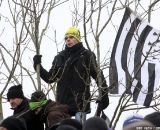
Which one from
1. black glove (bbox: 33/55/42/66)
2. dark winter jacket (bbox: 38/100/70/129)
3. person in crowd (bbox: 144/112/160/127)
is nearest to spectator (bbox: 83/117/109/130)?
person in crowd (bbox: 144/112/160/127)

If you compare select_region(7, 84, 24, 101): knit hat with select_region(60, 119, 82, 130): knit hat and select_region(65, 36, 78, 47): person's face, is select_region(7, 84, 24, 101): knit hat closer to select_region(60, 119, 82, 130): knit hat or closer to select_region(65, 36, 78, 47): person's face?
select_region(65, 36, 78, 47): person's face

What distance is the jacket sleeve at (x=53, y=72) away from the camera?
5.87 meters

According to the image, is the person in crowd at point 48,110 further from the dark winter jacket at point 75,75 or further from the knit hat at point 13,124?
the dark winter jacket at point 75,75

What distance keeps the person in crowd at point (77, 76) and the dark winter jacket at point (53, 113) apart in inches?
18.3

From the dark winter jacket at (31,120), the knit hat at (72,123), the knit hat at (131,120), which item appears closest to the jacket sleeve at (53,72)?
the dark winter jacket at (31,120)

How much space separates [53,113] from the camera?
16.4 ft

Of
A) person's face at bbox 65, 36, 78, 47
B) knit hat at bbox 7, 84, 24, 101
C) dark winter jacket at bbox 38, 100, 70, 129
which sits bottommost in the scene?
dark winter jacket at bbox 38, 100, 70, 129

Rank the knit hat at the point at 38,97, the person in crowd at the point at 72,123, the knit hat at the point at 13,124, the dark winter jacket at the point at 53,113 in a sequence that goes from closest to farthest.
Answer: the person in crowd at the point at 72,123
the knit hat at the point at 13,124
the dark winter jacket at the point at 53,113
the knit hat at the point at 38,97

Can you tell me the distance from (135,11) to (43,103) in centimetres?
169

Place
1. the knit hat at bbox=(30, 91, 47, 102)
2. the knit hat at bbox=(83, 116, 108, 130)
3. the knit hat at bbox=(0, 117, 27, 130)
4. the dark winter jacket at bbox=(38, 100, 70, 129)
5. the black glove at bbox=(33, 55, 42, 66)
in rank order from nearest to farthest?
the knit hat at bbox=(83, 116, 108, 130) < the knit hat at bbox=(0, 117, 27, 130) < the dark winter jacket at bbox=(38, 100, 70, 129) < the knit hat at bbox=(30, 91, 47, 102) < the black glove at bbox=(33, 55, 42, 66)

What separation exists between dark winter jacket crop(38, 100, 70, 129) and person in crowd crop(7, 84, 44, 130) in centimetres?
15

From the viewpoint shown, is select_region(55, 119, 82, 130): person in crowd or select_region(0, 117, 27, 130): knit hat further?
select_region(0, 117, 27, 130): knit hat

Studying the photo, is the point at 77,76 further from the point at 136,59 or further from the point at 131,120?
the point at 131,120

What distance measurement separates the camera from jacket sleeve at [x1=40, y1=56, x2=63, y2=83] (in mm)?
5866
